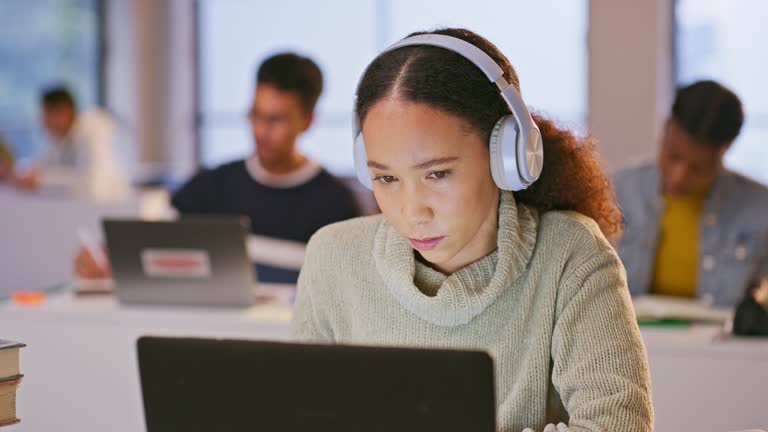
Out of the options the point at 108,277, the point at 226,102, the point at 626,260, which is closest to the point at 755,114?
the point at 626,260

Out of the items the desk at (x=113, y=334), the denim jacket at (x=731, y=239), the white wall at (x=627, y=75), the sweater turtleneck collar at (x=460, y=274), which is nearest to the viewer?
the sweater turtleneck collar at (x=460, y=274)

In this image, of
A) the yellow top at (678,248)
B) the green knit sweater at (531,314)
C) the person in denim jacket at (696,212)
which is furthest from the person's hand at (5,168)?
the green knit sweater at (531,314)

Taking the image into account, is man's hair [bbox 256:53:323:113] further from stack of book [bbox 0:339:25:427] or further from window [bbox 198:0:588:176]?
window [bbox 198:0:588:176]

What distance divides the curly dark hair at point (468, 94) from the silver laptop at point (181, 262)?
119cm

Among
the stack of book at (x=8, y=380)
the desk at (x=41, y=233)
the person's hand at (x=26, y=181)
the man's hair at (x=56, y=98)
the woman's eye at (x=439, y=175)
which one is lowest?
the desk at (x=41, y=233)

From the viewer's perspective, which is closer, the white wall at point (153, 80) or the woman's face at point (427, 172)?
the woman's face at point (427, 172)

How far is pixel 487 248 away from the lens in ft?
4.67

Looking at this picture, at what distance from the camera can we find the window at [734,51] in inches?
219

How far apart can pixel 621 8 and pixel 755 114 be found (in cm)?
106

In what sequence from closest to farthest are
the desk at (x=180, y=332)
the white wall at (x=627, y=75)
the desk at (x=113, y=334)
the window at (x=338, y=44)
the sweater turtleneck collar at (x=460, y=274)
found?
the sweater turtleneck collar at (x=460, y=274) < the desk at (x=180, y=332) < the desk at (x=113, y=334) < the white wall at (x=627, y=75) < the window at (x=338, y=44)

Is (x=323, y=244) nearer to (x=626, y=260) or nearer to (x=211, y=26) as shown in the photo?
(x=626, y=260)

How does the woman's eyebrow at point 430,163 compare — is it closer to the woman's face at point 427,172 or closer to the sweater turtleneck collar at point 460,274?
the woman's face at point 427,172

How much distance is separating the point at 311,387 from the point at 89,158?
18.2 feet

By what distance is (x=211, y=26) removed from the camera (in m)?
7.07
